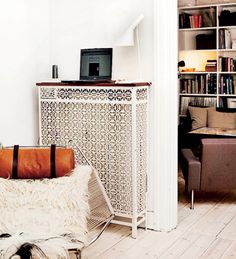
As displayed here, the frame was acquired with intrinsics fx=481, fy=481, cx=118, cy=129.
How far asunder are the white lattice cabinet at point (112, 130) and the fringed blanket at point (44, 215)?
0.53 meters

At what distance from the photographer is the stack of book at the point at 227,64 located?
6938 millimetres

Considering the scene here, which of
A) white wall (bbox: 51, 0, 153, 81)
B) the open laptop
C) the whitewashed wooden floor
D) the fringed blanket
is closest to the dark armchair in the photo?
the whitewashed wooden floor

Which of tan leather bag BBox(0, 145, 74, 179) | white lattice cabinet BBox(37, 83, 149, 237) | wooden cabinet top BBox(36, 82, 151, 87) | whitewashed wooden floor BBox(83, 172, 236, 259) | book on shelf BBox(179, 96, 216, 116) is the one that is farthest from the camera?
book on shelf BBox(179, 96, 216, 116)

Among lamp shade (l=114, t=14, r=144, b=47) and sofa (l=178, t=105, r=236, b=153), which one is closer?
lamp shade (l=114, t=14, r=144, b=47)

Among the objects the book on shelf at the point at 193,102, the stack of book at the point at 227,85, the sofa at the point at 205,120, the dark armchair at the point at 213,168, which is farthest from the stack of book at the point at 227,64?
the dark armchair at the point at 213,168

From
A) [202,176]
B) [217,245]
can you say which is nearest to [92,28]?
[202,176]

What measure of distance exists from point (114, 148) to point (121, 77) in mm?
638

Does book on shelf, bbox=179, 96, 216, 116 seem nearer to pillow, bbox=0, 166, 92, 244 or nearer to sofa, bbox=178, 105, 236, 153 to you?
sofa, bbox=178, 105, 236, 153

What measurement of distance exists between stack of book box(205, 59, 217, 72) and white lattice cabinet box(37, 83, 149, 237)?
332cm

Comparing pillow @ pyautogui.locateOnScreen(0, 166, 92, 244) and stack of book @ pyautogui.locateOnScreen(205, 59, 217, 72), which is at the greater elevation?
stack of book @ pyautogui.locateOnScreen(205, 59, 217, 72)

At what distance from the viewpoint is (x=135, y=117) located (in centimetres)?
381

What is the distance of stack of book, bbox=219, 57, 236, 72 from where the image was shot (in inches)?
273

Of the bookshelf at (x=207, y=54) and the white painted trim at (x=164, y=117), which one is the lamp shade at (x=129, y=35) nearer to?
the white painted trim at (x=164, y=117)

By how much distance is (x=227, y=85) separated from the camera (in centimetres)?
700
